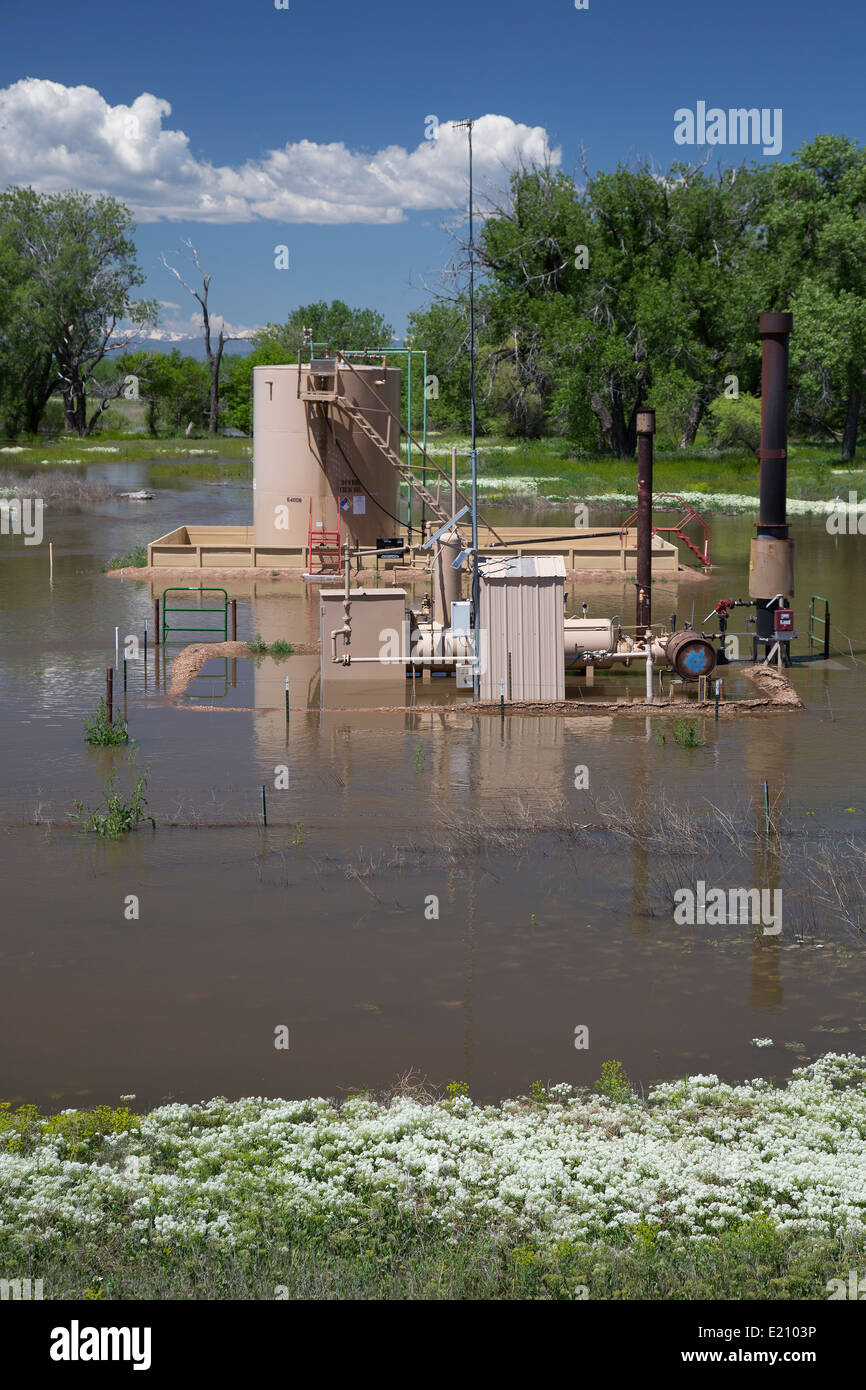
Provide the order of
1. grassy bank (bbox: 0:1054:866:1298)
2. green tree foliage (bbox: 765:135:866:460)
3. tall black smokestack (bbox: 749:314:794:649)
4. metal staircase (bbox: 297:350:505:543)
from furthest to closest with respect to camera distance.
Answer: green tree foliage (bbox: 765:135:866:460) → metal staircase (bbox: 297:350:505:543) → tall black smokestack (bbox: 749:314:794:649) → grassy bank (bbox: 0:1054:866:1298)

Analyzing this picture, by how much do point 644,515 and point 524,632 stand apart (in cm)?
556

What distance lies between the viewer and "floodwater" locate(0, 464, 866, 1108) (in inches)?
439

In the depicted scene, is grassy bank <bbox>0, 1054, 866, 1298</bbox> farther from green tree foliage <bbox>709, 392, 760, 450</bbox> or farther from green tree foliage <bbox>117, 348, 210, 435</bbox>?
green tree foliage <bbox>117, 348, 210, 435</bbox>

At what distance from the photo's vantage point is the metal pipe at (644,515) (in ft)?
89.4

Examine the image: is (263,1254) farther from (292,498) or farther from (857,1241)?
(292,498)

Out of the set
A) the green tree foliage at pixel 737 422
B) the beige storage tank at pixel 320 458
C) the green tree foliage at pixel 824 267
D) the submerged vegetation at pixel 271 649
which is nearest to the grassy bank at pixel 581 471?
the green tree foliage at pixel 737 422

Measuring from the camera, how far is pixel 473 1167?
922 centimetres

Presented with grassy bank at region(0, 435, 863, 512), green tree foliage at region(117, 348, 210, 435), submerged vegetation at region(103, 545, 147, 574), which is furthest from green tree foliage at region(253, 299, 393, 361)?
submerged vegetation at region(103, 545, 147, 574)

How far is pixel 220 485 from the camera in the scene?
268ft

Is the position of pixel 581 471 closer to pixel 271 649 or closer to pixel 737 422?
pixel 737 422

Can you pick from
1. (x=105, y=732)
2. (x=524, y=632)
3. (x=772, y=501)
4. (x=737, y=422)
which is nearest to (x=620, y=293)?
(x=737, y=422)

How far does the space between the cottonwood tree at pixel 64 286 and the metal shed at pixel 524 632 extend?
9591 cm

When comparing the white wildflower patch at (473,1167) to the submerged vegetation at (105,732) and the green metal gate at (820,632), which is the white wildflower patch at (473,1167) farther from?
the green metal gate at (820,632)

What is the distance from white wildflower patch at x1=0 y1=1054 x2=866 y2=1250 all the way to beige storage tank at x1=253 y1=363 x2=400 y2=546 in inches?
1231
